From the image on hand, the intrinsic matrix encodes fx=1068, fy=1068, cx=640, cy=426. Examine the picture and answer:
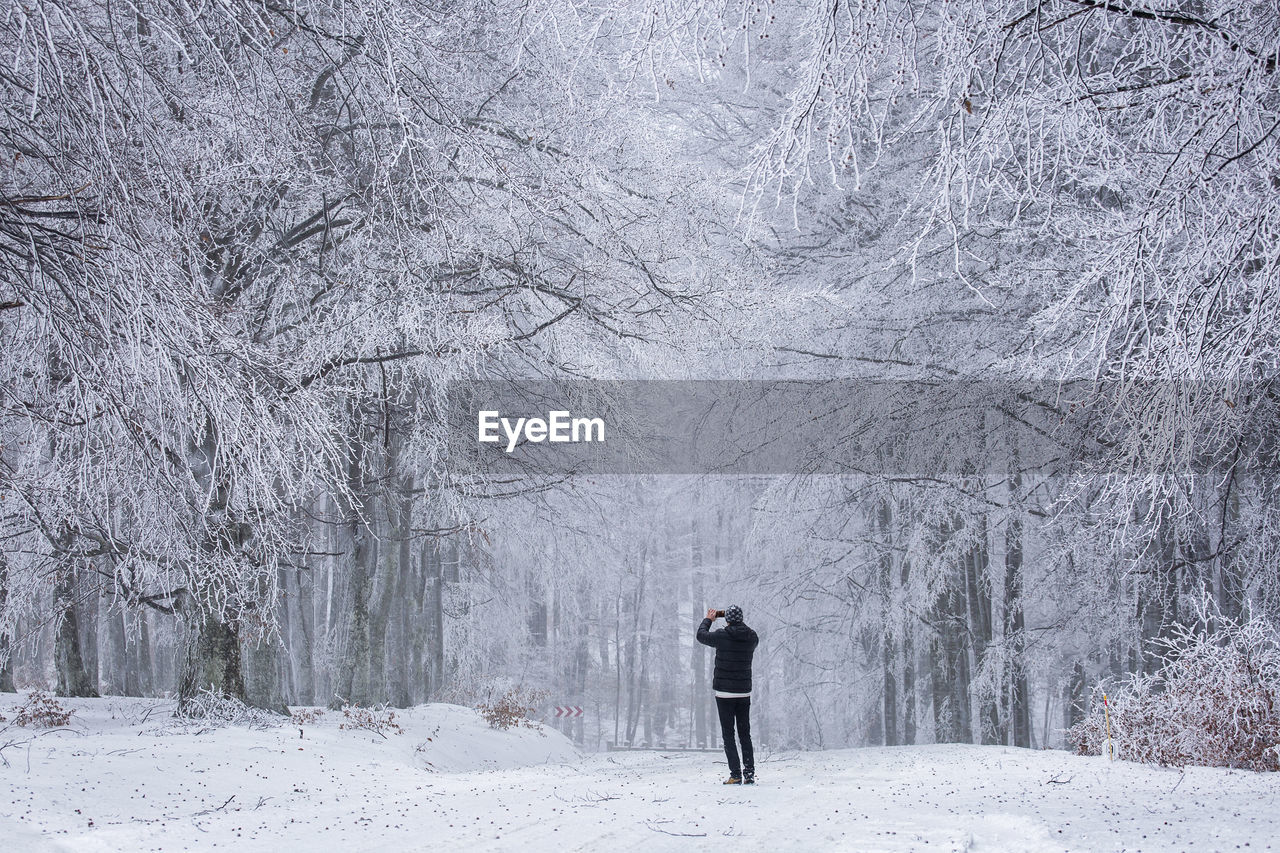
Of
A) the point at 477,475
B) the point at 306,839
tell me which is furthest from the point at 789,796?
the point at 477,475

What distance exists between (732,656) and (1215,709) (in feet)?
13.9

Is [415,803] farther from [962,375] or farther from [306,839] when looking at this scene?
[962,375]

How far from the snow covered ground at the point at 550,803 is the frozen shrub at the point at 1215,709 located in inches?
12.8

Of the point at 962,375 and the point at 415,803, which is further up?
the point at 962,375

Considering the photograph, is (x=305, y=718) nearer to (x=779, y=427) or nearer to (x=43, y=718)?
(x=43, y=718)

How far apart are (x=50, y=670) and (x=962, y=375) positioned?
1533 inches

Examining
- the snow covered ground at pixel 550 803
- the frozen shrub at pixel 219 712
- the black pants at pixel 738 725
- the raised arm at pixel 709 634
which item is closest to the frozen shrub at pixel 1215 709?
the snow covered ground at pixel 550 803

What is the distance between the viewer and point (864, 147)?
17.5m

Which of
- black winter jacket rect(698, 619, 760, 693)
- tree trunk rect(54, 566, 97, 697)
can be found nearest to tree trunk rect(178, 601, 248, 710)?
tree trunk rect(54, 566, 97, 697)

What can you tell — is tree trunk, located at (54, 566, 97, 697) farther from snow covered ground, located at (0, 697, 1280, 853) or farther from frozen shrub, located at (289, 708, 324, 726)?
snow covered ground, located at (0, 697, 1280, 853)

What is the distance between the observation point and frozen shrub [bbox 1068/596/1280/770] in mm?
9078

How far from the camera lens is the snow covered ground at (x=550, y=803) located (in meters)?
6.01

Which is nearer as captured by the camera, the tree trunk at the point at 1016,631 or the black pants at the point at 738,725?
the black pants at the point at 738,725

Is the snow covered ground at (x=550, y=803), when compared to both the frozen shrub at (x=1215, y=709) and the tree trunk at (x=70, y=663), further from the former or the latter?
the tree trunk at (x=70, y=663)
